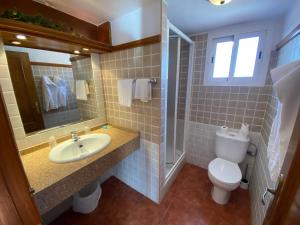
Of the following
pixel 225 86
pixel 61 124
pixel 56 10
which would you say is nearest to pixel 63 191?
pixel 61 124

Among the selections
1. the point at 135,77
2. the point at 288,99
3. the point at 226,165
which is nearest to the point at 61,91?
the point at 135,77

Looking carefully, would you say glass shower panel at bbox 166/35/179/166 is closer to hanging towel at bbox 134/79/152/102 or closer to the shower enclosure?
the shower enclosure

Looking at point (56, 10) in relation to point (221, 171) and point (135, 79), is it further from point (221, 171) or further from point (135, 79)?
point (221, 171)

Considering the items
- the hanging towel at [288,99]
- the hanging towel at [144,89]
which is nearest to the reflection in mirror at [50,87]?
the hanging towel at [144,89]

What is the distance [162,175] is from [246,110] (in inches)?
53.9

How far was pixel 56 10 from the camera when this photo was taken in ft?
3.92

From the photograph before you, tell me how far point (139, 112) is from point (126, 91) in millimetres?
268

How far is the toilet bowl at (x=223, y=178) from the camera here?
1.45 m

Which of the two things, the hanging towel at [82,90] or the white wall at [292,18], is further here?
the hanging towel at [82,90]

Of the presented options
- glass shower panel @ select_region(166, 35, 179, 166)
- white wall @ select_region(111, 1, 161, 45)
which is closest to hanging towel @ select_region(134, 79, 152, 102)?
white wall @ select_region(111, 1, 161, 45)

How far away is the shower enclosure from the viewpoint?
→ 6.33 feet

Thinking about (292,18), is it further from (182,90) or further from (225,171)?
(225,171)

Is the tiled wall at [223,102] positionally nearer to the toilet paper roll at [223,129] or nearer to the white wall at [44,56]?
the toilet paper roll at [223,129]

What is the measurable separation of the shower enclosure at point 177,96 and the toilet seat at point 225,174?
0.57m
